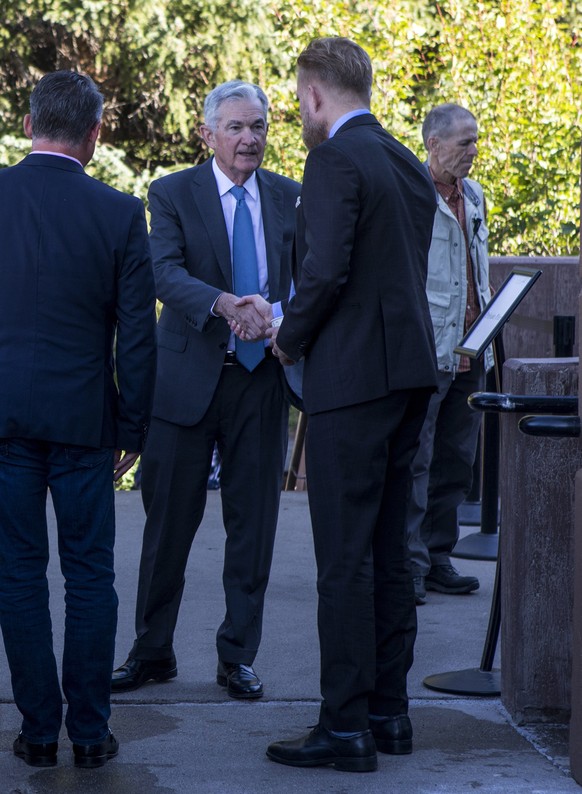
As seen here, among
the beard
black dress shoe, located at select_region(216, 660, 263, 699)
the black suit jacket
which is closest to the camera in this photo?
the black suit jacket

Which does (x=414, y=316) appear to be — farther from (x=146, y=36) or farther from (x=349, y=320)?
(x=146, y=36)

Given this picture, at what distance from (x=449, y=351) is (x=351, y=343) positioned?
197cm

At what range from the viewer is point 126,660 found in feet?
14.9

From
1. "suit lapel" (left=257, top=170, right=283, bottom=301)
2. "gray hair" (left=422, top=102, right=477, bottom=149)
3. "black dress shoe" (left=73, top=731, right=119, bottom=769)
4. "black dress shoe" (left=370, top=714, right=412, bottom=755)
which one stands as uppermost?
"gray hair" (left=422, top=102, right=477, bottom=149)

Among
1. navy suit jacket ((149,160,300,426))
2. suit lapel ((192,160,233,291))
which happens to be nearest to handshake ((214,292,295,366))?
navy suit jacket ((149,160,300,426))

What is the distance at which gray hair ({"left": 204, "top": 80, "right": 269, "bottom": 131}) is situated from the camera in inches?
171

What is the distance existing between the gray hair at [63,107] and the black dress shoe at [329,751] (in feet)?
5.83

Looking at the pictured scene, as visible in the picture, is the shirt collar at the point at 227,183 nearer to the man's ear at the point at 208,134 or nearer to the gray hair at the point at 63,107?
the man's ear at the point at 208,134

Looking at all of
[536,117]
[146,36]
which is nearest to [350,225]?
[536,117]

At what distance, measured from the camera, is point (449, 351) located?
17.7 feet

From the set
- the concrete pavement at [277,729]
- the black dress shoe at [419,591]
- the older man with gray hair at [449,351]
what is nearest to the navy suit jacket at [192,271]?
the concrete pavement at [277,729]

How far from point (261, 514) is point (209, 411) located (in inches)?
15.8

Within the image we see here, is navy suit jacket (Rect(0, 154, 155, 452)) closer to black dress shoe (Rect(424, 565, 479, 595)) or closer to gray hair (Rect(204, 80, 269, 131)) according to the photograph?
gray hair (Rect(204, 80, 269, 131))

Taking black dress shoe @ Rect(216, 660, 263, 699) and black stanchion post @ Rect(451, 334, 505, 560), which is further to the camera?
black stanchion post @ Rect(451, 334, 505, 560)
